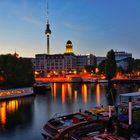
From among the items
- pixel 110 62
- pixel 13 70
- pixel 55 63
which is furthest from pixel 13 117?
pixel 55 63

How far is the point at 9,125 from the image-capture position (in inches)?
1093

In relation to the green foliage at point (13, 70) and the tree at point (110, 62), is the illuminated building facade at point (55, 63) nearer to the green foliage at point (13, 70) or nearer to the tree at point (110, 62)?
the tree at point (110, 62)

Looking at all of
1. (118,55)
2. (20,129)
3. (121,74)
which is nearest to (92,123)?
(20,129)

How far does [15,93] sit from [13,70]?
5246 mm

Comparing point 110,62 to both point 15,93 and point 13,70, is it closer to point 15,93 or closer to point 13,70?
point 13,70

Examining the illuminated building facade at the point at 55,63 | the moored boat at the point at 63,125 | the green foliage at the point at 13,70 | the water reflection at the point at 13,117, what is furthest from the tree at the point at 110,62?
the illuminated building facade at the point at 55,63

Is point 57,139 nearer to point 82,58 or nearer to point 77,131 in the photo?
point 77,131

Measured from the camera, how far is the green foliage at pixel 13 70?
56125 millimetres

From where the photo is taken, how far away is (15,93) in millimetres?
52969

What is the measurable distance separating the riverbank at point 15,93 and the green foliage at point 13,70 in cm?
239

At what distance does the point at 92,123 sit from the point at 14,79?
3776 cm

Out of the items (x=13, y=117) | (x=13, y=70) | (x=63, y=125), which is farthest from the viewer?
(x=13, y=70)

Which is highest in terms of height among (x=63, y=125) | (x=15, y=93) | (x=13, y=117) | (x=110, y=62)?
(x=110, y=62)

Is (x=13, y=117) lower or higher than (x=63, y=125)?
lower
